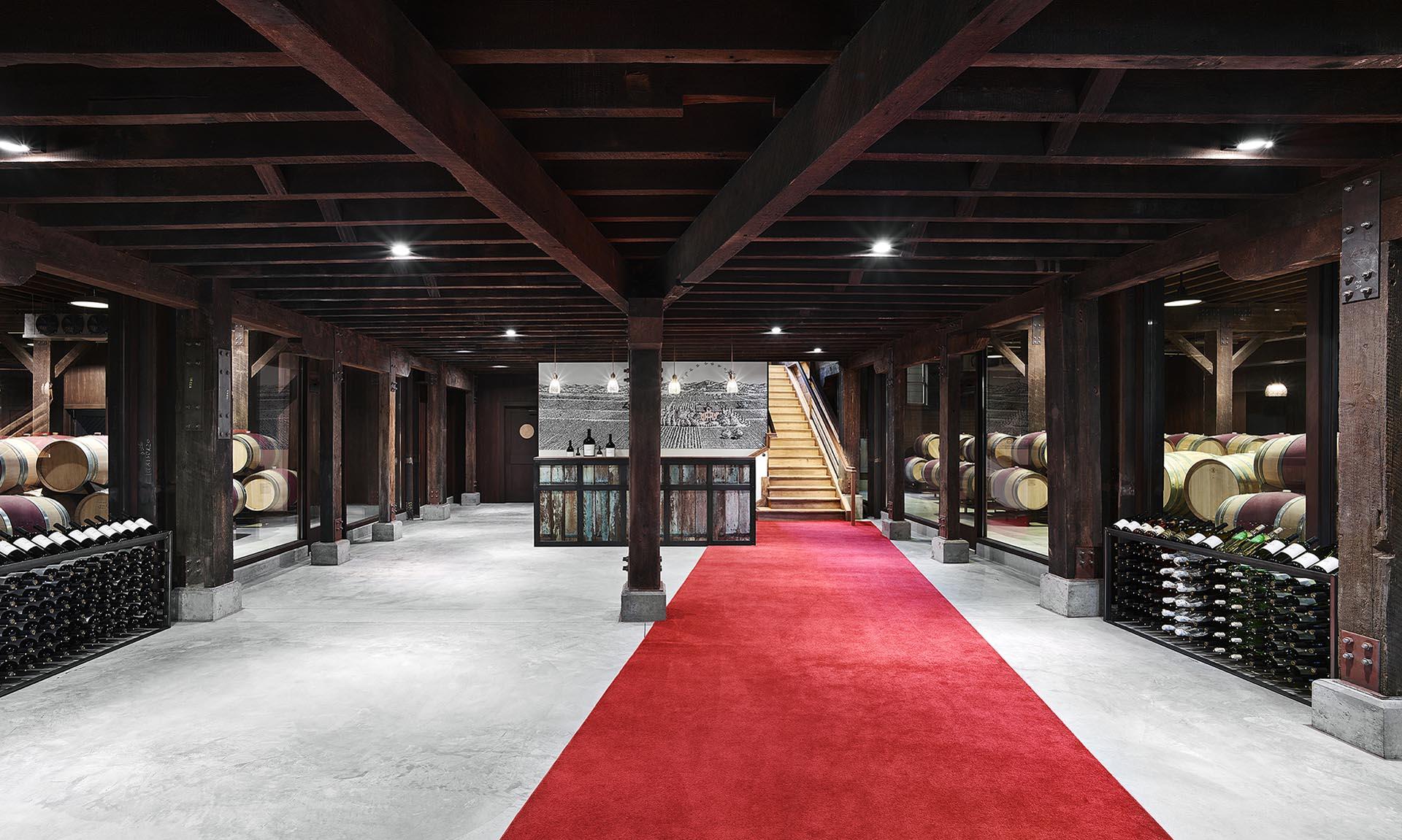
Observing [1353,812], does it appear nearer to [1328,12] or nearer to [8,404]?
[1328,12]

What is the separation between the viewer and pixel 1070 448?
6512mm

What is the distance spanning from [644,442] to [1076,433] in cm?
368

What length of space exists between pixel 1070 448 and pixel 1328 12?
440 centimetres

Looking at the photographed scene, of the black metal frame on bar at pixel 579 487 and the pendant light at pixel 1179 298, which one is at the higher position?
the pendant light at pixel 1179 298

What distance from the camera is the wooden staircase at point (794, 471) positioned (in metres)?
14.1

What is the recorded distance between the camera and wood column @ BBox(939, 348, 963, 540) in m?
9.60

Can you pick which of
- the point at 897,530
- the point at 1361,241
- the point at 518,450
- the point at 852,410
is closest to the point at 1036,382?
the point at 897,530

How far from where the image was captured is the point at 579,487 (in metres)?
10.4

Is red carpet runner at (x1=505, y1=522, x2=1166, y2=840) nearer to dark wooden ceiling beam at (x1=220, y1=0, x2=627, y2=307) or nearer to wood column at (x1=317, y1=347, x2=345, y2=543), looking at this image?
dark wooden ceiling beam at (x1=220, y1=0, x2=627, y2=307)

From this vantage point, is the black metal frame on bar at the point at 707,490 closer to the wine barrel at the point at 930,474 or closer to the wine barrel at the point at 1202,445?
the wine barrel at the point at 930,474

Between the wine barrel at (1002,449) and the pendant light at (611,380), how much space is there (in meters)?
5.71

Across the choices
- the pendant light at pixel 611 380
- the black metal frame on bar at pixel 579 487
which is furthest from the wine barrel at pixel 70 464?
the pendant light at pixel 611 380

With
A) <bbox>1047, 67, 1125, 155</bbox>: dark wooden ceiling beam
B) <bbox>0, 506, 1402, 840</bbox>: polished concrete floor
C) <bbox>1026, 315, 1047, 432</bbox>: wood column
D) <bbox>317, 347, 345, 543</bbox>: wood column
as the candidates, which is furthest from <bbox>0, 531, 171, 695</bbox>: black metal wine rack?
<bbox>1026, 315, 1047, 432</bbox>: wood column

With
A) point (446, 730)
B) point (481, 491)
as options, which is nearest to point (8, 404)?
point (481, 491)
